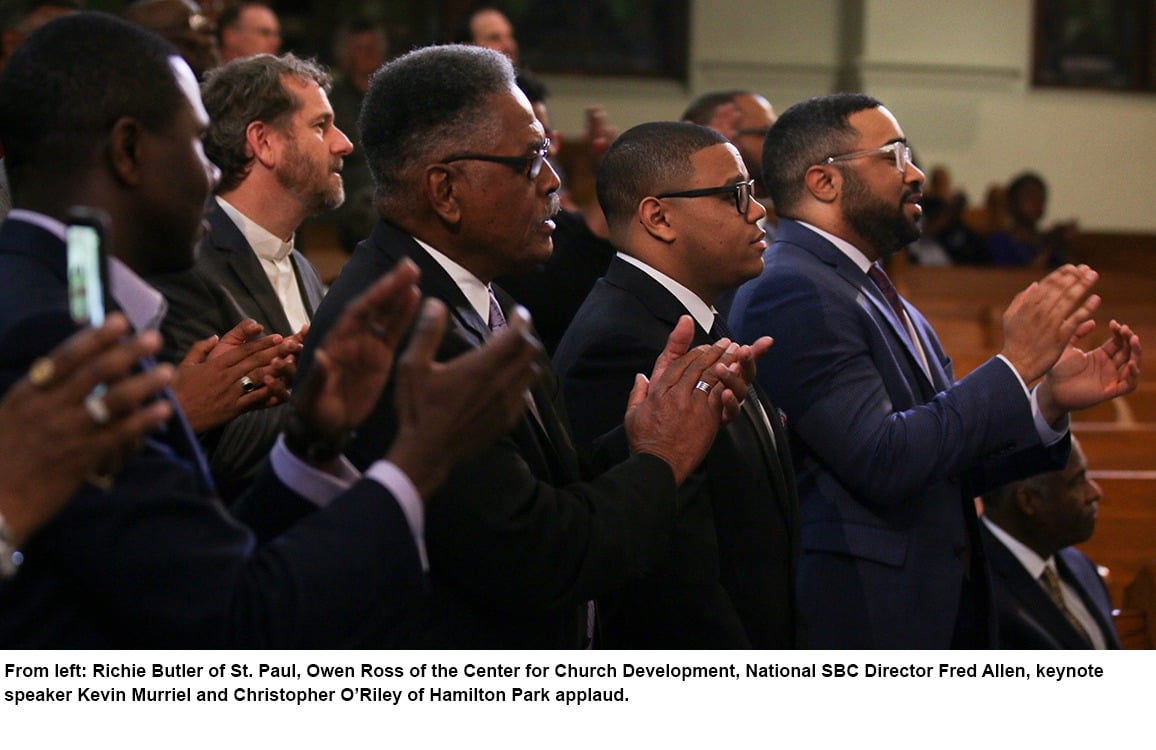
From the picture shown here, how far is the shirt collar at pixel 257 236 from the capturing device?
285 cm

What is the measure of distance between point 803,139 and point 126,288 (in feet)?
6.26

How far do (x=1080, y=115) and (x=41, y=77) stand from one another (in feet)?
32.6

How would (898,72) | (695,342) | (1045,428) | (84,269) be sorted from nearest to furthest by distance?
(84,269)
(695,342)
(1045,428)
(898,72)

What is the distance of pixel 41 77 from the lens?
4.73 feet

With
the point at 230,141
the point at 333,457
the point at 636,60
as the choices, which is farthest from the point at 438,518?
the point at 636,60

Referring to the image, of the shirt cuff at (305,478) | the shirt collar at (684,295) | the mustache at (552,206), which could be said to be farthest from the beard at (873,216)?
the shirt cuff at (305,478)

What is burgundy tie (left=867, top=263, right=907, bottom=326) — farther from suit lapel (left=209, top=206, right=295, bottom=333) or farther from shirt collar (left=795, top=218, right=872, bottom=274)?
suit lapel (left=209, top=206, right=295, bottom=333)

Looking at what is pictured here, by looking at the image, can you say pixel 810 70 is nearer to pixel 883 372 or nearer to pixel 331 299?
pixel 883 372

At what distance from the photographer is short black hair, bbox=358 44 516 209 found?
6.72 feet

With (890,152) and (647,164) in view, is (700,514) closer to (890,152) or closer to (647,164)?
(647,164)

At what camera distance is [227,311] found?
2617mm

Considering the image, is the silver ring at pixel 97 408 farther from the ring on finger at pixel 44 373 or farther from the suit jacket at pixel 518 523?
the suit jacket at pixel 518 523

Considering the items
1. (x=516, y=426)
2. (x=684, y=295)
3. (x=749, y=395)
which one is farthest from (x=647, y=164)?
(x=516, y=426)

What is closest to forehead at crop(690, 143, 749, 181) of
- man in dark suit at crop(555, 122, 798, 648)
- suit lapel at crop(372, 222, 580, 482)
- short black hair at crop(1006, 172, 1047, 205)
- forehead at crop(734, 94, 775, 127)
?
man in dark suit at crop(555, 122, 798, 648)
